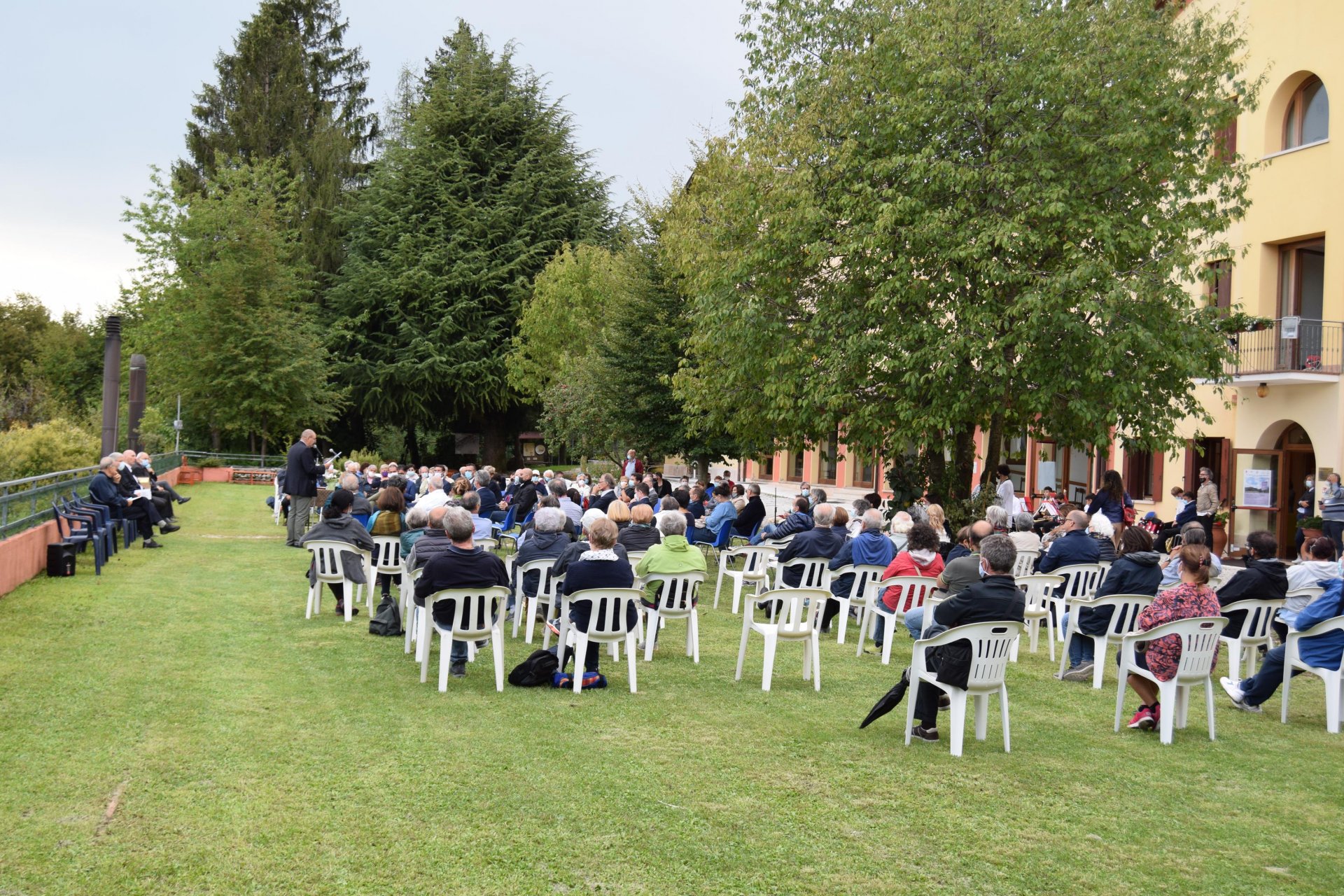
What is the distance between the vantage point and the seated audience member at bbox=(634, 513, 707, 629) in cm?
941

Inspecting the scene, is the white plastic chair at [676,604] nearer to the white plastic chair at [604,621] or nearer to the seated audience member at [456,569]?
the white plastic chair at [604,621]

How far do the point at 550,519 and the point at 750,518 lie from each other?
7019 mm

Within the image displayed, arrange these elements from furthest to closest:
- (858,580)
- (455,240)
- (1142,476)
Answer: (455,240) → (1142,476) → (858,580)

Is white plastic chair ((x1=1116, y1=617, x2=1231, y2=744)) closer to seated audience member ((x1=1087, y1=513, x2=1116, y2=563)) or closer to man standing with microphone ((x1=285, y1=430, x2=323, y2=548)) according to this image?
seated audience member ((x1=1087, y1=513, x2=1116, y2=563))

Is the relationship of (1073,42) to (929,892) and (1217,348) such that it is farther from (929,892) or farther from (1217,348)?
(929,892)

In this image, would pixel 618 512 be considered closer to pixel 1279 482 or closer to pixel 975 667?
pixel 975 667

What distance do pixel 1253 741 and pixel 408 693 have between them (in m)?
5.60

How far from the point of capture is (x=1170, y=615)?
7.49 metres

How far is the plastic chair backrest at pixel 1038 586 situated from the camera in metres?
10.4

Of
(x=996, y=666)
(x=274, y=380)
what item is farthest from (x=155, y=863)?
(x=274, y=380)

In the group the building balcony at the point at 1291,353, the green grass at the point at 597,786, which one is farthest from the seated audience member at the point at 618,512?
the building balcony at the point at 1291,353

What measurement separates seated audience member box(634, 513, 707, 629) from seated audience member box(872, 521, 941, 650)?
1635mm

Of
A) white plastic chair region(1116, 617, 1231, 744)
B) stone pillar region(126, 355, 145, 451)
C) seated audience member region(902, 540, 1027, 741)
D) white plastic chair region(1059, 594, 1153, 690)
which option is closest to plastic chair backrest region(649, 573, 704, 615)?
seated audience member region(902, 540, 1027, 741)

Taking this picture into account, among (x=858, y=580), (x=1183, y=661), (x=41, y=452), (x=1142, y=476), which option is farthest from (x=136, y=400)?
(x=1183, y=661)
